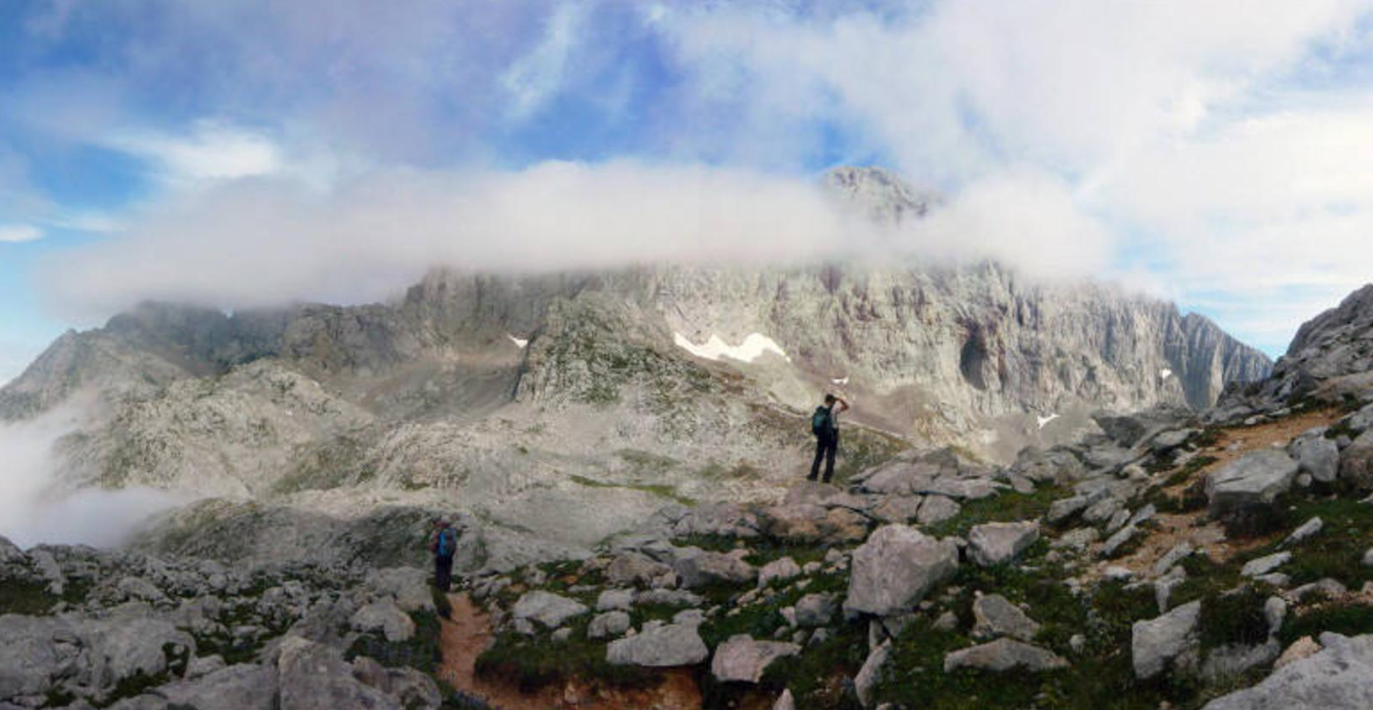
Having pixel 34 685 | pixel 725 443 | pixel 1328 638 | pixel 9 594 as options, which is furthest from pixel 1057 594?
pixel 725 443

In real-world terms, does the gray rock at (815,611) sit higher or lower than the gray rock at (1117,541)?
lower

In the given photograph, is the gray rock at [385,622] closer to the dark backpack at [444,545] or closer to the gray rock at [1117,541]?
the dark backpack at [444,545]

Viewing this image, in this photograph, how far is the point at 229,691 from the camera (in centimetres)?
1950

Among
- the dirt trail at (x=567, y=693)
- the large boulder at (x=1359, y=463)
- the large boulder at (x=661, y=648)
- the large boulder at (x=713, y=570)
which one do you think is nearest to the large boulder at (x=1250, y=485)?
the large boulder at (x=1359, y=463)

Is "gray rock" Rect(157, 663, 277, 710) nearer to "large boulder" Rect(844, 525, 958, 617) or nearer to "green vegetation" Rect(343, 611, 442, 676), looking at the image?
"green vegetation" Rect(343, 611, 442, 676)

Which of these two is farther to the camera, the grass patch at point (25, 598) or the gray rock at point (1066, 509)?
the grass patch at point (25, 598)

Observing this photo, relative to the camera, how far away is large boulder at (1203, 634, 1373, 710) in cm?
949

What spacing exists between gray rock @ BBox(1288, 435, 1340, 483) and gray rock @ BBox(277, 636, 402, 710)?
2418cm

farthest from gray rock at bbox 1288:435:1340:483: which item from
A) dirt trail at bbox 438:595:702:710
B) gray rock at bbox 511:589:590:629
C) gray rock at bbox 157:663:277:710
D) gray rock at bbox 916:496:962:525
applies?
gray rock at bbox 157:663:277:710

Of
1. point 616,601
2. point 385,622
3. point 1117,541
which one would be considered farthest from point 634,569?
point 1117,541

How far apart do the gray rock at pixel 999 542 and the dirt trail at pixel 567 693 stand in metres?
9.26

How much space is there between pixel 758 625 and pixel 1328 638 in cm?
→ 1505

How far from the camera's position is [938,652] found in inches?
679

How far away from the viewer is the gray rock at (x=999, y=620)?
55.7ft
